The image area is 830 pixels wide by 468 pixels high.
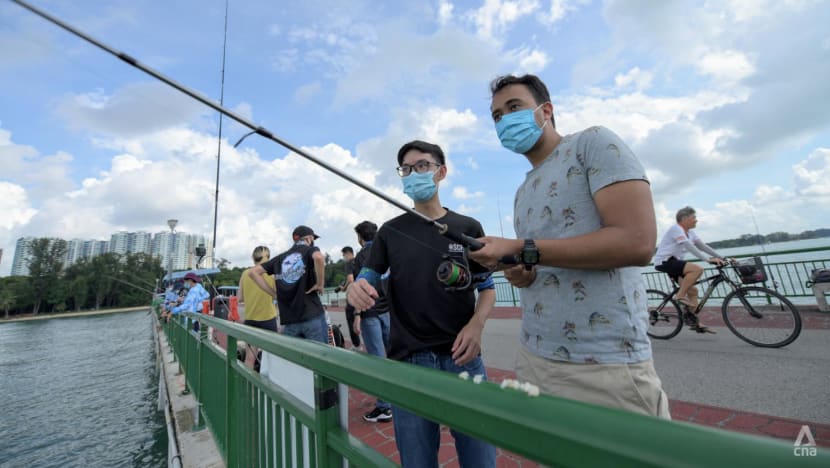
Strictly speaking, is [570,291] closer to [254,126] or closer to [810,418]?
[254,126]

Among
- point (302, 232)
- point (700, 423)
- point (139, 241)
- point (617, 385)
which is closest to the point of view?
point (617, 385)

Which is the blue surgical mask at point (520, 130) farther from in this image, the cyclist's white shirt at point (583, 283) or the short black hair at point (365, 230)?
the short black hair at point (365, 230)

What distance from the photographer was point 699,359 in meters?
4.18

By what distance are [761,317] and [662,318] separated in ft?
3.59

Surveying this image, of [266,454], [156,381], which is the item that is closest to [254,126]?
[266,454]

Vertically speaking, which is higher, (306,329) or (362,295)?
(362,295)

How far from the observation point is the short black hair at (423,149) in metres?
2.04

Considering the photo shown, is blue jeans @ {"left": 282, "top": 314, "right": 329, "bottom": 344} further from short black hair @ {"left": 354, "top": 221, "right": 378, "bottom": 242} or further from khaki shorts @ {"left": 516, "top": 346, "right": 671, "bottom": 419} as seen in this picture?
khaki shorts @ {"left": 516, "top": 346, "right": 671, "bottom": 419}

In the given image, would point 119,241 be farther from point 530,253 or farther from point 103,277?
point 530,253

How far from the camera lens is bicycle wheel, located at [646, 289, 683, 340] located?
5.23 m

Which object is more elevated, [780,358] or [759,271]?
[759,271]

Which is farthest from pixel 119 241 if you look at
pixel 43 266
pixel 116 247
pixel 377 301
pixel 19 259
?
pixel 377 301

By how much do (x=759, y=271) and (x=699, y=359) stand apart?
68.4 inches

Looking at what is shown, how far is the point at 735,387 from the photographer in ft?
10.8
